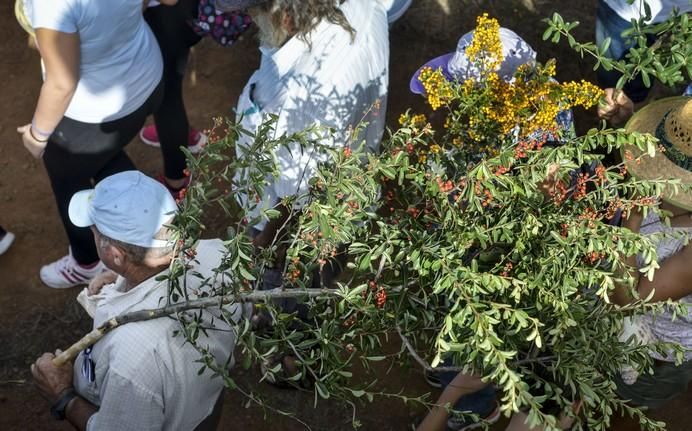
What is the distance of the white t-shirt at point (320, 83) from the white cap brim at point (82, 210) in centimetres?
64

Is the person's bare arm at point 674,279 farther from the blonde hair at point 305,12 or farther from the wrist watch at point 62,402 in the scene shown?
the wrist watch at point 62,402

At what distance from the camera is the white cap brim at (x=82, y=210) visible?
115 inches

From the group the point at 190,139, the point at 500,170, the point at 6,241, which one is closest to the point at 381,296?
the point at 500,170

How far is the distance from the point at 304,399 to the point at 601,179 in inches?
91.0

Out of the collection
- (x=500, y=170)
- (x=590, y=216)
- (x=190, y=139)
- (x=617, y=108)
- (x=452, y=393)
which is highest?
(x=500, y=170)

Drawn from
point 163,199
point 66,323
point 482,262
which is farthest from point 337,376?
point 66,323

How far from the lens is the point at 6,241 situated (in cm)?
475

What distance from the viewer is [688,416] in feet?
14.4

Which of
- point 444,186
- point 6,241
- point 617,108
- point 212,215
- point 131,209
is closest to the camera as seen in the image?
point 444,186

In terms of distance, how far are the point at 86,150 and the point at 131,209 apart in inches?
46.1

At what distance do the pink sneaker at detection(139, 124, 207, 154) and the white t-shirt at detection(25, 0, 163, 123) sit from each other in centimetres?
107

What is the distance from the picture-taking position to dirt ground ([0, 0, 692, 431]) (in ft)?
13.9

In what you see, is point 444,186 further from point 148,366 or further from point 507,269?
point 148,366

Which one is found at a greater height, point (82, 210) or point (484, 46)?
point (484, 46)
